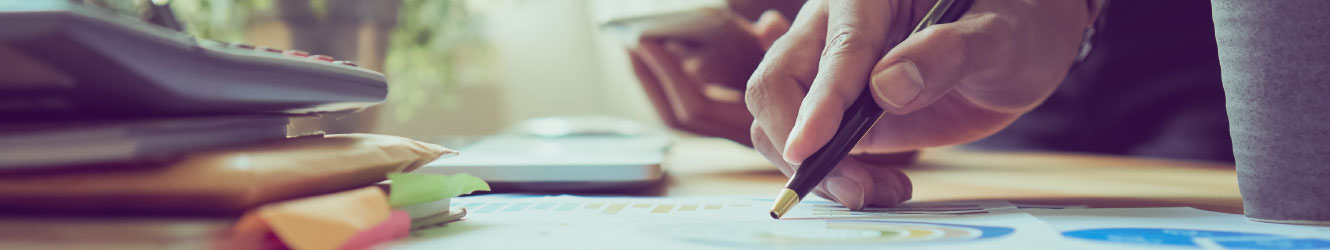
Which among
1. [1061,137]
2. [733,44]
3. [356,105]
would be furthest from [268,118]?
[1061,137]

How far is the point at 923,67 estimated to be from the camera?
312 millimetres

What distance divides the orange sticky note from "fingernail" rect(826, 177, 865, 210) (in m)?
0.19

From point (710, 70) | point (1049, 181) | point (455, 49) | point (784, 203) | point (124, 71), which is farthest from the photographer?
point (455, 49)

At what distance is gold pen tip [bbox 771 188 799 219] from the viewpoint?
0.29 metres

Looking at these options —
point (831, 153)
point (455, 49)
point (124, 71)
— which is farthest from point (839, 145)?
point (455, 49)

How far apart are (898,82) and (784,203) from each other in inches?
2.3

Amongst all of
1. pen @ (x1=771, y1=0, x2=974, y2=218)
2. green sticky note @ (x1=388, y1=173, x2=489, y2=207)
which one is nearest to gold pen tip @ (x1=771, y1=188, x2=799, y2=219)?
pen @ (x1=771, y1=0, x2=974, y2=218)

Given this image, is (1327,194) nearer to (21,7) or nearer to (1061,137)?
(21,7)

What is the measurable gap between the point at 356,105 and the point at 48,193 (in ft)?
0.30

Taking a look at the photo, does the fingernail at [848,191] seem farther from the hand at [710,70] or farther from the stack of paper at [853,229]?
the hand at [710,70]

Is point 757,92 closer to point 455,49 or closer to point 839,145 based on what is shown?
point 839,145

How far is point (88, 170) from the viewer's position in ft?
0.65

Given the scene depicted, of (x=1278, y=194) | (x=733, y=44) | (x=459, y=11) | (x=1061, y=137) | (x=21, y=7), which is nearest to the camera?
(x=21, y=7)

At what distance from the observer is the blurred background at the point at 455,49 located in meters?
0.88
